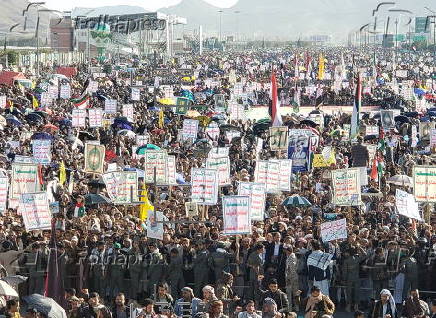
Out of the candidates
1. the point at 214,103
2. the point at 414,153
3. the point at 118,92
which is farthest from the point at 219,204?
the point at 118,92

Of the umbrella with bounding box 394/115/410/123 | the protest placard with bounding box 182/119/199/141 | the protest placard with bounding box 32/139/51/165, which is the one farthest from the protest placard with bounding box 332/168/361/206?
the umbrella with bounding box 394/115/410/123

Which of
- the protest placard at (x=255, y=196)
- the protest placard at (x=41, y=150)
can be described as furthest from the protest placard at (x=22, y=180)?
the protest placard at (x=41, y=150)

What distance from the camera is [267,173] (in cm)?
2261

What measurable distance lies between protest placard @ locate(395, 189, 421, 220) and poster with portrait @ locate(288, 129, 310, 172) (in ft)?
22.3

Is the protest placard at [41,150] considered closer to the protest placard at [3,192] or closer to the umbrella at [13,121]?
the protest placard at [3,192]

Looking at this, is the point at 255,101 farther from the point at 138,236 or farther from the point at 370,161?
the point at 138,236

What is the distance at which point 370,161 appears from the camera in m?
28.4

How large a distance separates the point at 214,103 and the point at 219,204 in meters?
26.6

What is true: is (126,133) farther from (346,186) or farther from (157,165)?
(346,186)

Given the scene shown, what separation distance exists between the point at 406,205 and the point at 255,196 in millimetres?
2281

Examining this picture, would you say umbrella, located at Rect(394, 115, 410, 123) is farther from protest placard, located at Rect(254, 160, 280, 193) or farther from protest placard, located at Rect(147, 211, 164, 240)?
protest placard, located at Rect(147, 211, 164, 240)

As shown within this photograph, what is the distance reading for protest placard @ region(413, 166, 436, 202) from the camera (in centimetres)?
1984

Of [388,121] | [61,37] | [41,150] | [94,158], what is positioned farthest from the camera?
[61,37]

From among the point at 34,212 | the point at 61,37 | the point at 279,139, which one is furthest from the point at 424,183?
the point at 61,37
